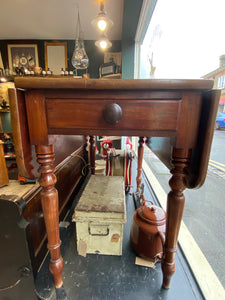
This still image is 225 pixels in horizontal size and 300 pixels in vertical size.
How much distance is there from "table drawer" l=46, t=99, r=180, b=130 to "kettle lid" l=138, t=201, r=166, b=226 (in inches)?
19.3

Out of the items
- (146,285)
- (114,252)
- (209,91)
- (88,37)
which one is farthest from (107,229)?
(88,37)

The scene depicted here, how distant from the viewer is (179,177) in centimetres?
50

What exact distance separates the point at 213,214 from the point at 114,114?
2.86ft

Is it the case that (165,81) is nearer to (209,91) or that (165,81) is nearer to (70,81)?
(209,91)

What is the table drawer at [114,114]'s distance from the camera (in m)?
0.44

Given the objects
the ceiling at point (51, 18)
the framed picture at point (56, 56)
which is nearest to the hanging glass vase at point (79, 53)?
the ceiling at point (51, 18)

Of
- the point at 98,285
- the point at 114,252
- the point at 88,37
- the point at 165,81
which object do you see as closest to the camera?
the point at 165,81

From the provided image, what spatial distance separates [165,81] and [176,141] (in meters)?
0.18

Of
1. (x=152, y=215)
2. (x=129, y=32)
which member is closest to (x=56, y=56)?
(x=129, y=32)

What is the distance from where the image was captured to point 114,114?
1.42 ft

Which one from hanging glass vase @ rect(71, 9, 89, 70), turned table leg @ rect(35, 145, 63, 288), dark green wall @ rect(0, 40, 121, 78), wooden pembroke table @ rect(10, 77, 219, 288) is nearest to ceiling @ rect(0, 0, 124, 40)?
dark green wall @ rect(0, 40, 121, 78)

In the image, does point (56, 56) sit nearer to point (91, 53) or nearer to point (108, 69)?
point (91, 53)

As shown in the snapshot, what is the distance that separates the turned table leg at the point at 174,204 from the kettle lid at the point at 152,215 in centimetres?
15

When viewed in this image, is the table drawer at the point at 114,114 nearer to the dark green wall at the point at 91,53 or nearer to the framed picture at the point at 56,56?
the dark green wall at the point at 91,53
